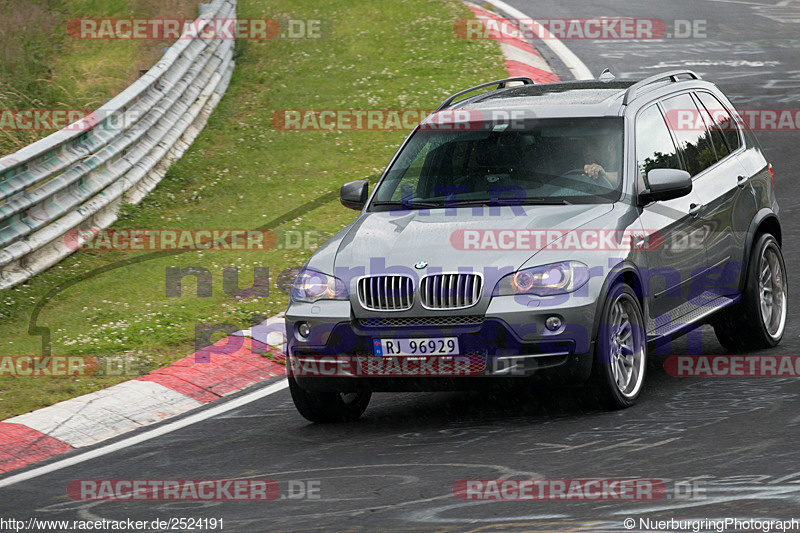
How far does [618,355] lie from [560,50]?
1377cm

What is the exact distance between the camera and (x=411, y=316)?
6.95 metres

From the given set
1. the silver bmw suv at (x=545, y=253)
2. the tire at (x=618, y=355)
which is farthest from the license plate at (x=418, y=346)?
the tire at (x=618, y=355)

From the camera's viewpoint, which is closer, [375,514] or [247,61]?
[375,514]

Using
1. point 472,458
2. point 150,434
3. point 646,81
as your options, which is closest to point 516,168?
point 646,81

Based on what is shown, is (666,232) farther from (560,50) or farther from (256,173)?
(560,50)

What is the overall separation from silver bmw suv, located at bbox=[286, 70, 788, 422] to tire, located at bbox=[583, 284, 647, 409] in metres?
0.01

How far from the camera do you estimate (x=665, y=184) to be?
7.58m

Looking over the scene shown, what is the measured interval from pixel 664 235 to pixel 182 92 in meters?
9.61

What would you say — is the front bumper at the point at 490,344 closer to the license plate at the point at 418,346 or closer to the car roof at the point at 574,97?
the license plate at the point at 418,346

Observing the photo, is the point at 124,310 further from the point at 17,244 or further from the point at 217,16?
the point at 217,16

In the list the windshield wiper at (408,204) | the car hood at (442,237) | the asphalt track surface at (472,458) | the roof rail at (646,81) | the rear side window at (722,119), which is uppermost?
the roof rail at (646,81)

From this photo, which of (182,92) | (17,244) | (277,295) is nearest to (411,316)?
(277,295)

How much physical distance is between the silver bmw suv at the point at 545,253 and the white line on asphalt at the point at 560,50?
892 centimetres

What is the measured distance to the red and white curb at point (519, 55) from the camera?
1812 cm
